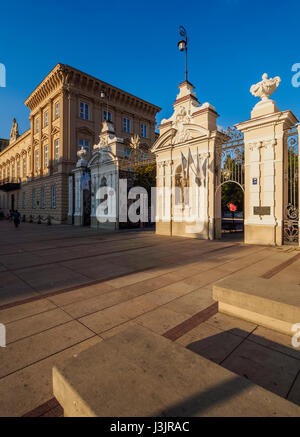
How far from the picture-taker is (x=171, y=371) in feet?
5.50

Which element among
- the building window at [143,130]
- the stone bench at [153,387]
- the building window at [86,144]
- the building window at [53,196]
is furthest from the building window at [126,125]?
the stone bench at [153,387]

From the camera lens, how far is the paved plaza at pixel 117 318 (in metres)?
2.18

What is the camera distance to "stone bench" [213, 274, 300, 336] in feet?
9.64

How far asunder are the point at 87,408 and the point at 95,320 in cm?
205

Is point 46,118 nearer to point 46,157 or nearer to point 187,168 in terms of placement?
point 46,157

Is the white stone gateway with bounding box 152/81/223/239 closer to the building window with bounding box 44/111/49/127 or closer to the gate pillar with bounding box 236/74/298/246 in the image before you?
the gate pillar with bounding box 236/74/298/246

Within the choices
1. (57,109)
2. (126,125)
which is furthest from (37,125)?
(126,125)

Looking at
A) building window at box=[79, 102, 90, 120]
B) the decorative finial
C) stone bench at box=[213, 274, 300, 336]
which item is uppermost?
building window at box=[79, 102, 90, 120]

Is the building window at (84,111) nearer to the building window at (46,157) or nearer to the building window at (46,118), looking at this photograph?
the building window at (46,118)

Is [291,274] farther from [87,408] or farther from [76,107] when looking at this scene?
[76,107]

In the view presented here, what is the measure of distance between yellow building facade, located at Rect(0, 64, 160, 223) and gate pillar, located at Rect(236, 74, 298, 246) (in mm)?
15262

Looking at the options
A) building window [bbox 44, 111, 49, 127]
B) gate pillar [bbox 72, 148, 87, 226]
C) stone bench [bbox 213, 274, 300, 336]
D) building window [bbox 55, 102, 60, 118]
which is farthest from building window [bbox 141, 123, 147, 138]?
stone bench [bbox 213, 274, 300, 336]

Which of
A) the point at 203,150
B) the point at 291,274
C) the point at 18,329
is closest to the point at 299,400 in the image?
the point at 18,329

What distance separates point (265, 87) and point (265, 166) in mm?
3449
